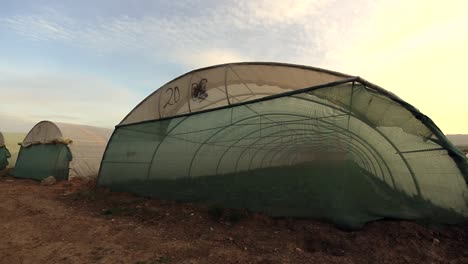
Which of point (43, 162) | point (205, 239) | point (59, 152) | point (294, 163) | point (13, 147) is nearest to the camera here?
point (205, 239)

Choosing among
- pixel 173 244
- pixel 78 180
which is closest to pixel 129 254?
pixel 173 244

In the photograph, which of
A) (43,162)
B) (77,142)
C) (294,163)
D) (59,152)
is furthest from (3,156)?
(294,163)

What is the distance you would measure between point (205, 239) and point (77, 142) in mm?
10674

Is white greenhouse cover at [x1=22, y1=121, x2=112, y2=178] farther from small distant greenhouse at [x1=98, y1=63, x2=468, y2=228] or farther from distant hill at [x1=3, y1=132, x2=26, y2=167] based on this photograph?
distant hill at [x1=3, y1=132, x2=26, y2=167]

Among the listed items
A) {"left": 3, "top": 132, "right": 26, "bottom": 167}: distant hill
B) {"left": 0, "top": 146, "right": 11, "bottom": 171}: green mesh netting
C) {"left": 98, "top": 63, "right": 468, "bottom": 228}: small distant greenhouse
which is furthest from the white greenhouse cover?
{"left": 3, "top": 132, "right": 26, "bottom": 167}: distant hill

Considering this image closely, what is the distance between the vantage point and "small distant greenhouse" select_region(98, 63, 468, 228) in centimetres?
525

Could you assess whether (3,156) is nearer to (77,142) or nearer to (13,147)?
(13,147)

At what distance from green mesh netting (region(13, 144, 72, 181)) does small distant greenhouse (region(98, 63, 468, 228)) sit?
14.2 ft

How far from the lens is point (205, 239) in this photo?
4.90m

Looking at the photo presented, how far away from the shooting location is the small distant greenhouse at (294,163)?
5.25 m

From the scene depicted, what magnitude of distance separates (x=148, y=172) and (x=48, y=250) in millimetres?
4226

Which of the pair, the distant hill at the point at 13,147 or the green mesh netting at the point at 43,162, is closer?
the green mesh netting at the point at 43,162

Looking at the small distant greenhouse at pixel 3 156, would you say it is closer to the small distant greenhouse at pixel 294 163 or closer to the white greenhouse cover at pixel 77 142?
the white greenhouse cover at pixel 77 142

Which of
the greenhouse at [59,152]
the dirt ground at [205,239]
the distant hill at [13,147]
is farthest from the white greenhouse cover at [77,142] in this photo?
the dirt ground at [205,239]
